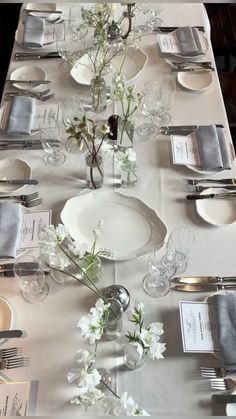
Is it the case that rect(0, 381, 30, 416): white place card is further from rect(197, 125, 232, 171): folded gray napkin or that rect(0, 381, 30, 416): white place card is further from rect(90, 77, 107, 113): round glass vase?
rect(90, 77, 107, 113): round glass vase

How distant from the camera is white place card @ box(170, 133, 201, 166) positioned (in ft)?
4.84

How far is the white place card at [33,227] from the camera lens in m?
1.26

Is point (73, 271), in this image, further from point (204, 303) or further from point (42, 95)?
point (42, 95)

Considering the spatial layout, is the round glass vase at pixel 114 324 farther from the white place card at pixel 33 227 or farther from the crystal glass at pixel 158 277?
the white place card at pixel 33 227

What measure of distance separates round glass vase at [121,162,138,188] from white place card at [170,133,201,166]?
145mm

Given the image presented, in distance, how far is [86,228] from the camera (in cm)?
131

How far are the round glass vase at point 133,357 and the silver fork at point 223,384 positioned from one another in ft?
0.55

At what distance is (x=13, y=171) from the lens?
1473mm

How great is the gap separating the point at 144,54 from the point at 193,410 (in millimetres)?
1459

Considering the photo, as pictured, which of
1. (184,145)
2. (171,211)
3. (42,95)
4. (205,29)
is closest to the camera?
(171,211)

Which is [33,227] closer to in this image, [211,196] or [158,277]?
[158,277]

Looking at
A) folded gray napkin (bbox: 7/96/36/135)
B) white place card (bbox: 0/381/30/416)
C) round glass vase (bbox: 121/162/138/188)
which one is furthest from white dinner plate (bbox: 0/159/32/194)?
white place card (bbox: 0/381/30/416)

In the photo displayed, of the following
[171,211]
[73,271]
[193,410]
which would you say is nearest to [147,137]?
[171,211]

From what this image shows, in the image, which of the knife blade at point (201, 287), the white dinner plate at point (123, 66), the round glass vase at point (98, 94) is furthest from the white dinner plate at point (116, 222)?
the white dinner plate at point (123, 66)
